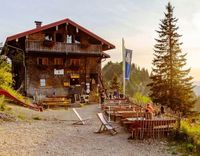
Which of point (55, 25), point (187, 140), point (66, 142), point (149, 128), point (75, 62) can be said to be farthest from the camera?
point (75, 62)

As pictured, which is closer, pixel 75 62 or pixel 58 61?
pixel 58 61

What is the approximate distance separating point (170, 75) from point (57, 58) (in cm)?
1425

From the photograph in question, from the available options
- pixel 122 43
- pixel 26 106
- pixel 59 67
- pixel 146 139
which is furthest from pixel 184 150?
pixel 59 67

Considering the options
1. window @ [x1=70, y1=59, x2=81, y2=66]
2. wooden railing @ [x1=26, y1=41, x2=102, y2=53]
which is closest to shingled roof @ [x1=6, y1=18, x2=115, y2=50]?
wooden railing @ [x1=26, y1=41, x2=102, y2=53]

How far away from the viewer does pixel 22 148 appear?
10.4 meters

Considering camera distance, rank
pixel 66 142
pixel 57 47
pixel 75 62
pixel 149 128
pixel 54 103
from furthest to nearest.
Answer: pixel 75 62 < pixel 57 47 < pixel 54 103 < pixel 149 128 < pixel 66 142

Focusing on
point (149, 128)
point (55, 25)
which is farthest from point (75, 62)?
point (149, 128)

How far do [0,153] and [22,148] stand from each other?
1103mm

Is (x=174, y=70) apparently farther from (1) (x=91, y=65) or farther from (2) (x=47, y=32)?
(2) (x=47, y=32)

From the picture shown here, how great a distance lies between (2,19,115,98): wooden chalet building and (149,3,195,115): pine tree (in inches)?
311

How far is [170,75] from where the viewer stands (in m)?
35.6

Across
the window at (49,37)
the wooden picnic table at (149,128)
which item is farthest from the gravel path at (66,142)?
the window at (49,37)

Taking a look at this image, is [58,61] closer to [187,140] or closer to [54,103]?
[54,103]

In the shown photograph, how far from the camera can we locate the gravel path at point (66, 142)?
10.3 metres
